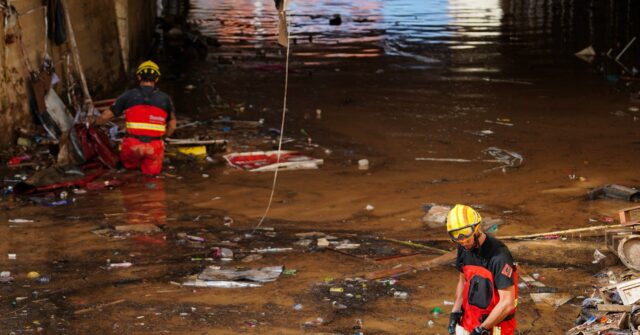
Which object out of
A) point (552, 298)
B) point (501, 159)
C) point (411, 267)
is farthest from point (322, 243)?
point (501, 159)

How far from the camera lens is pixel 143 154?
1241 cm

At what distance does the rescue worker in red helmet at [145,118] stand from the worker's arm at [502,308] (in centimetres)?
724

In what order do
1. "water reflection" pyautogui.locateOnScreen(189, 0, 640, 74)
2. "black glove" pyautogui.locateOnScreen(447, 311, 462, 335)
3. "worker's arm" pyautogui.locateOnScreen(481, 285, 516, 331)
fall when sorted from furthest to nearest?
"water reflection" pyautogui.locateOnScreen(189, 0, 640, 74), "black glove" pyautogui.locateOnScreen(447, 311, 462, 335), "worker's arm" pyautogui.locateOnScreen(481, 285, 516, 331)

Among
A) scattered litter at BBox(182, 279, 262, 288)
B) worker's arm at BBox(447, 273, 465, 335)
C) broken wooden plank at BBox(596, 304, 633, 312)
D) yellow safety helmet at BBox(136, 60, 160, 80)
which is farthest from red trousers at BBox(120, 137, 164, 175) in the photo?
worker's arm at BBox(447, 273, 465, 335)

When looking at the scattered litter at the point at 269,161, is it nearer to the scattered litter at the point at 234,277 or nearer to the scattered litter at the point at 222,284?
the scattered litter at the point at 234,277

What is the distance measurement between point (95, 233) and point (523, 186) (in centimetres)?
506

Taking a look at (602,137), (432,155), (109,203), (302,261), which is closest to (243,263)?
(302,261)

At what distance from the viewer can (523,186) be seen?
12078 mm

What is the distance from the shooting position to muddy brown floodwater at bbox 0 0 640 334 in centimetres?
804

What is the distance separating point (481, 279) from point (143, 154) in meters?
7.16

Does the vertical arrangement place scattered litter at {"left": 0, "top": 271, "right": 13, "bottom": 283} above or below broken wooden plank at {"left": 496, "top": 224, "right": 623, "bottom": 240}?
above

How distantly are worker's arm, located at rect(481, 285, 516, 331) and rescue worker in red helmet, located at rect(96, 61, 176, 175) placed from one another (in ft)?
23.7

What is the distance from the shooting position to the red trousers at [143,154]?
1239 cm

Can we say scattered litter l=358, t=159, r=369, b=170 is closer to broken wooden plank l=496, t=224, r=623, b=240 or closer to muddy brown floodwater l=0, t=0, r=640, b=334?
muddy brown floodwater l=0, t=0, r=640, b=334
